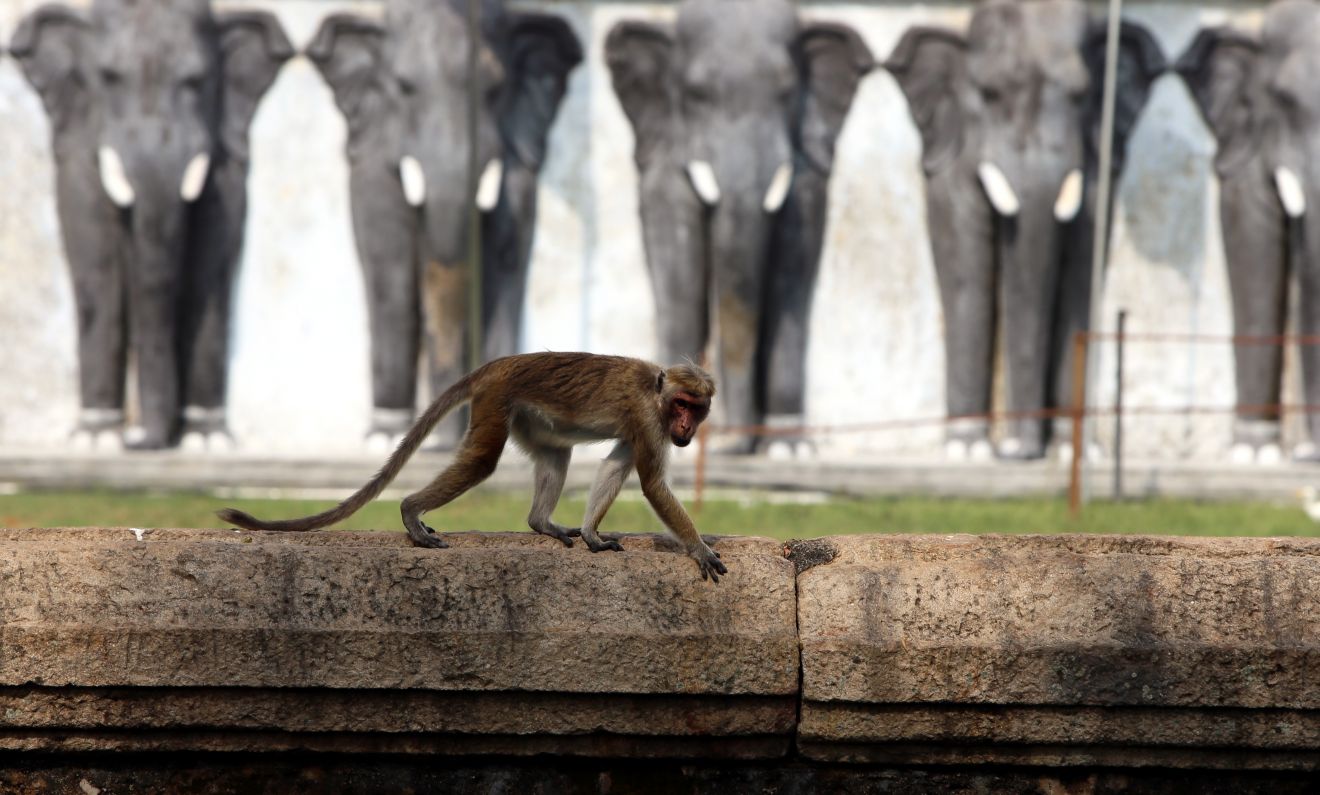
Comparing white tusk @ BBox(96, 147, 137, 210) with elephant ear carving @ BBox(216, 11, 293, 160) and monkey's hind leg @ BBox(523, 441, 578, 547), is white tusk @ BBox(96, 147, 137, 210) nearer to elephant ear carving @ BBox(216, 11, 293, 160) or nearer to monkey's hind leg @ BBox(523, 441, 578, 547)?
elephant ear carving @ BBox(216, 11, 293, 160)

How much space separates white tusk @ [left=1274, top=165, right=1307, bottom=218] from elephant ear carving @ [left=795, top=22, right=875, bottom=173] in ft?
10.4

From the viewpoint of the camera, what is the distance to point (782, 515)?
10.8 metres

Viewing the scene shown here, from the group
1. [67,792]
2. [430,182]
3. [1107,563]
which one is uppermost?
[430,182]

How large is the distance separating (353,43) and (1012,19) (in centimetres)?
502

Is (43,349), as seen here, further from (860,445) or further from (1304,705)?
(1304,705)

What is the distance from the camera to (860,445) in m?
13.6

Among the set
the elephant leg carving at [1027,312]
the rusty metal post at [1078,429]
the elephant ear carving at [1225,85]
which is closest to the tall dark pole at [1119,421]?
the rusty metal post at [1078,429]

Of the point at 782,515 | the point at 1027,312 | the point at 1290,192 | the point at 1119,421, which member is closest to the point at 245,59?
the point at 782,515

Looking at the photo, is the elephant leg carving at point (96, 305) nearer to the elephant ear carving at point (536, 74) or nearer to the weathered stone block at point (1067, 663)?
the elephant ear carving at point (536, 74)

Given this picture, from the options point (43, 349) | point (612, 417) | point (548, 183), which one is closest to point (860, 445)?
point (548, 183)

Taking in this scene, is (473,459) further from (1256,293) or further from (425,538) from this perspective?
(1256,293)

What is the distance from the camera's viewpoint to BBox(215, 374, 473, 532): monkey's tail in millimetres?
4621

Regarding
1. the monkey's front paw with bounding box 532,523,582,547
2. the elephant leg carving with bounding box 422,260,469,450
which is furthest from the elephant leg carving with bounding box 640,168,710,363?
the monkey's front paw with bounding box 532,523,582,547

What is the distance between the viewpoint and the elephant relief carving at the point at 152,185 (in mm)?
13094
